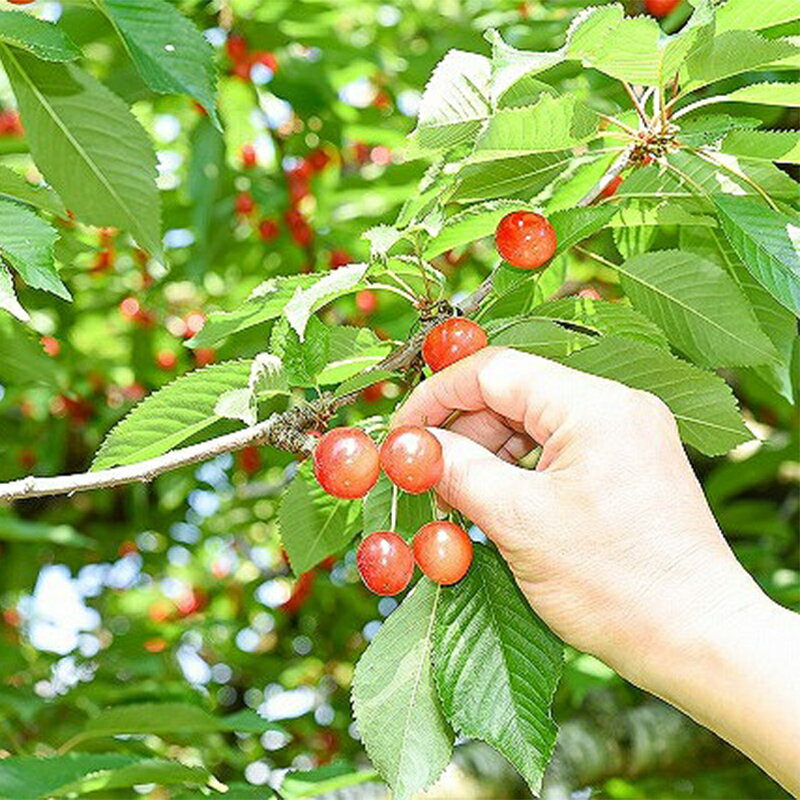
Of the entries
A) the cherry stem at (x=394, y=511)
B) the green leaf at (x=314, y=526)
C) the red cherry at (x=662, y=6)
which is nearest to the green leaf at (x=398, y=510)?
the cherry stem at (x=394, y=511)

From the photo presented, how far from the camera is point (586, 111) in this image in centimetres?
128

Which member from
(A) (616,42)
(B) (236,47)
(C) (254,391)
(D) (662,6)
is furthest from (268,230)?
(A) (616,42)

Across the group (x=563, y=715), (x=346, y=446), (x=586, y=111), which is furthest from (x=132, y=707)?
(x=563, y=715)

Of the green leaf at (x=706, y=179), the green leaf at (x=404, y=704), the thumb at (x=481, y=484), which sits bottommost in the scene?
the green leaf at (x=404, y=704)

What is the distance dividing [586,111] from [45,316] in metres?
2.42

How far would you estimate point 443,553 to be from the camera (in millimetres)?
1379

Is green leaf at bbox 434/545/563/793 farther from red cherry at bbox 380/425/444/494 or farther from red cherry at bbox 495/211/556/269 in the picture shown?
red cherry at bbox 495/211/556/269

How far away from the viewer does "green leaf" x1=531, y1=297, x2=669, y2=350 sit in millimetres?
1480

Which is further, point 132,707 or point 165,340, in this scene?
point 165,340

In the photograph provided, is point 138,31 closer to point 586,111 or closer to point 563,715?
point 586,111

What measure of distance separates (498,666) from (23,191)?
78 cm

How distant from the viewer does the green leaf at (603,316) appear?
1.48 metres

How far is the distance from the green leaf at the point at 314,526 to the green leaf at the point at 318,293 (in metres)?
0.41

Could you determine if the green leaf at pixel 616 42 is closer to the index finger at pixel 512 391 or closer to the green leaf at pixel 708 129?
the green leaf at pixel 708 129
